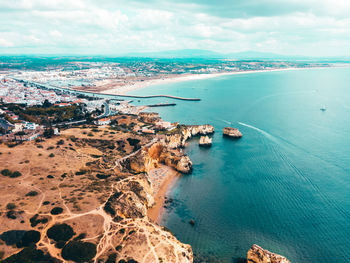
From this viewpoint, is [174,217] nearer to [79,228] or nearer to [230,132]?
[79,228]

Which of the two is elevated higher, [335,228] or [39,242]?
[39,242]

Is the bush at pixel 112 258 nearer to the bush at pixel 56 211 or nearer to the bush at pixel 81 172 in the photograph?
the bush at pixel 56 211

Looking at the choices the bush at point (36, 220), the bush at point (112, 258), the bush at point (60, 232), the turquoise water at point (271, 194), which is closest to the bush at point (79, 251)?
the bush at point (60, 232)

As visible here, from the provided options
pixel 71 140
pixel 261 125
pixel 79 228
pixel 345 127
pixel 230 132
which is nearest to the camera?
pixel 79 228

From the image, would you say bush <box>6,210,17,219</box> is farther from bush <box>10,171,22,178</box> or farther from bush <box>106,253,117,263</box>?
bush <box>106,253,117,263</box>

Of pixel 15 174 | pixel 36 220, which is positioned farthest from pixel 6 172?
pixel 36 220

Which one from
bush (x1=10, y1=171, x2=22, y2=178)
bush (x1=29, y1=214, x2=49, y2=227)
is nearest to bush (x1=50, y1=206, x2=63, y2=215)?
bush (x1=29, y1=214, x2=49, y2=227)

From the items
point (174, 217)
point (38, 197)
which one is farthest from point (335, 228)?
point (38, 197)

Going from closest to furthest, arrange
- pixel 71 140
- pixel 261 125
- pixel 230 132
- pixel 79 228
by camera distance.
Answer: pixel 79 228
pixel 71 140
pixel 230 132
pixel 261 125
